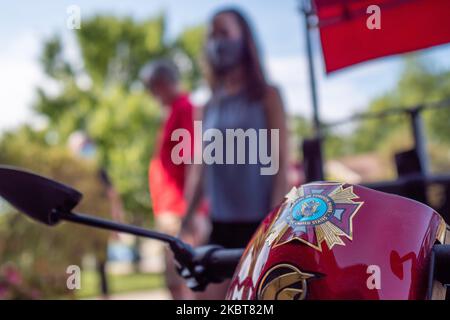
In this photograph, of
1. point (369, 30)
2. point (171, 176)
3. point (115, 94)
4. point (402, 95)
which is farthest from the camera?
point (402, 95)

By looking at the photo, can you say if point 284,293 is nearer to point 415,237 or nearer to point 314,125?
point 415,237

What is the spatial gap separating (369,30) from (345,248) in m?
1.07

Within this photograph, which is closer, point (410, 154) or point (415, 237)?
point (415, 237)

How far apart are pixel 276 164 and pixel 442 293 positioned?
160cm

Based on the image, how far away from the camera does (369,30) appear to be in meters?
1.66

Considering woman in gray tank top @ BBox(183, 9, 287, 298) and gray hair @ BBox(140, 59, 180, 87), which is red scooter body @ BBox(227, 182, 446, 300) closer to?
woman in gray tank top @ BBox(183, 9, 287, 298)

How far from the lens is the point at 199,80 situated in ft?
81.0

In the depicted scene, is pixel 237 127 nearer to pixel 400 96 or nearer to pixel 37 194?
pixel 37 194

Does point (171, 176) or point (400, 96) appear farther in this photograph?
point (400, 96)

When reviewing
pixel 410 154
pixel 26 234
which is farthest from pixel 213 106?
pixel 26 234

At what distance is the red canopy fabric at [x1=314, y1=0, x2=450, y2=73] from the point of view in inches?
62.4

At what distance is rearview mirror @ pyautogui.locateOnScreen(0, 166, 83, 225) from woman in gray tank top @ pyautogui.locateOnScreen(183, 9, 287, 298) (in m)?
1.16

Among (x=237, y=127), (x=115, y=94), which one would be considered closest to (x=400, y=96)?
(x=115, y=94)
